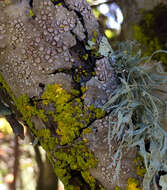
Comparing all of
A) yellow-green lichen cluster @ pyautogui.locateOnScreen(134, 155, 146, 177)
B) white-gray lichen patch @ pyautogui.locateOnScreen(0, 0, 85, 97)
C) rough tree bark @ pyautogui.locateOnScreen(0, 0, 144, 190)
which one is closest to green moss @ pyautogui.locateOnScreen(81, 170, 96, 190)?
rough tree bark @ pyautogui.locateOnScreen(0, 0, 144, 190)

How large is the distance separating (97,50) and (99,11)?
105cm

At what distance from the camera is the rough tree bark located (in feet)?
1.58

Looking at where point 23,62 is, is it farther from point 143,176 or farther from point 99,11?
point 99,11

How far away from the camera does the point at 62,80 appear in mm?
497

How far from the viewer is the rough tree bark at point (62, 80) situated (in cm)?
48

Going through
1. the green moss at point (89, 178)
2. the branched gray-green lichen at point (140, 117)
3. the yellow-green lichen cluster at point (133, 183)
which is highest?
the branched gray-green lichen at point (140, 117)

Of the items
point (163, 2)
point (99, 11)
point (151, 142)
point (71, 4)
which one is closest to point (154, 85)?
point (151, 142)

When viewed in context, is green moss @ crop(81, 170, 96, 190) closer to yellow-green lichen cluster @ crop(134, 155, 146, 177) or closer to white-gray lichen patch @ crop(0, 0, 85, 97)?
yellow-green lichen cluster @ crop(134, 155, 146, 177)

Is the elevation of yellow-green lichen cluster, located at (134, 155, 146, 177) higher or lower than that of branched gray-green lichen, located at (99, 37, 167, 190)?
lower

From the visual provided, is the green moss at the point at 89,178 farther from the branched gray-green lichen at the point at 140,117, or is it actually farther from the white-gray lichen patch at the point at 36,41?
the white-gray lichen patch at the point at 36,41

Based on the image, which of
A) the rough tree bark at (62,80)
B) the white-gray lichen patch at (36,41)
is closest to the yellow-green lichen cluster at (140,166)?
the rough tree bark at (62,80)

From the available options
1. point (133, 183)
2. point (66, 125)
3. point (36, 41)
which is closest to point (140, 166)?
point (133, 183)

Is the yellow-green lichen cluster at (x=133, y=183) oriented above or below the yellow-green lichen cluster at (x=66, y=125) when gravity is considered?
below

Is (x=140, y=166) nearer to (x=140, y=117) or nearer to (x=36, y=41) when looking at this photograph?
(x=140, y=117)
